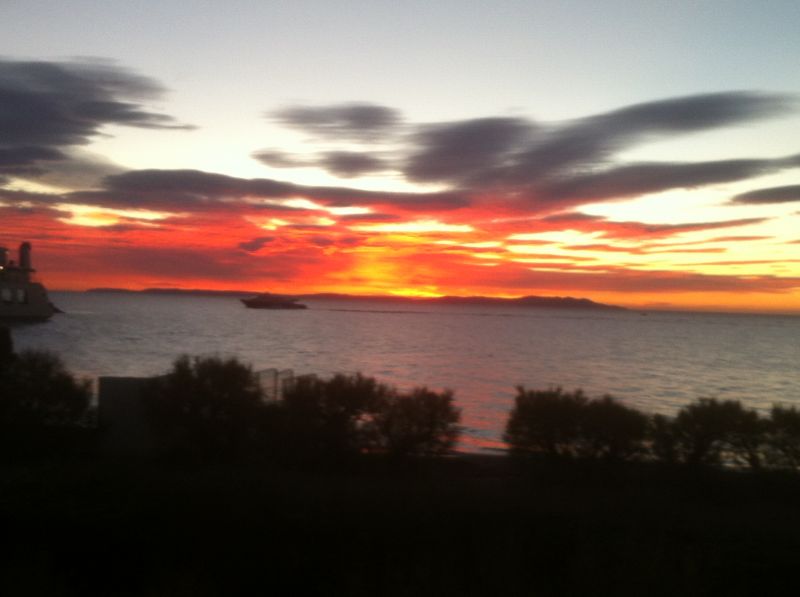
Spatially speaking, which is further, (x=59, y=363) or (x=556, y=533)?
(x=59, y=363)

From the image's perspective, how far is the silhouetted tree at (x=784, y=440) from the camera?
10.7 m

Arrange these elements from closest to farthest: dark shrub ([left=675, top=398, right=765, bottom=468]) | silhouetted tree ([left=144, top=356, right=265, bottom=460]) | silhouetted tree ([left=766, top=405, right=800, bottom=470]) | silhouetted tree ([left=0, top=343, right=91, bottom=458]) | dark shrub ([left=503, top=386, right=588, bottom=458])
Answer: silhouetted tree ([left=766, top=405, right=800, bottom=470]), dark shrub ([left=675, top=398, right=765, bottom=468]), dark shrub ([left=503, top=386, right=588, bottom=458]), silhouetted tree ([left=144, top=356, right=265, bottom=460]), silhouetted tree ([left=0, top=343, right=91, bottom=458])

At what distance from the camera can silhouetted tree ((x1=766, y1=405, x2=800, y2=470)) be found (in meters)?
10.7

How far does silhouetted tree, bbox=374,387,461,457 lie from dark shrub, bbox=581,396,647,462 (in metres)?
1.99

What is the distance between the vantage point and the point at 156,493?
335 inches

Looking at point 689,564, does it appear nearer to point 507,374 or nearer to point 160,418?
point 160,418

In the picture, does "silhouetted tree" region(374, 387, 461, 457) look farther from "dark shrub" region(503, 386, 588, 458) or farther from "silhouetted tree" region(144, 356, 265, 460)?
"silhouetted tree" region(144, 356, 265, 460)

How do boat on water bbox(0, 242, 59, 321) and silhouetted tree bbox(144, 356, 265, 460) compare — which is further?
boat on water bbox(0, 242, 59, 321)

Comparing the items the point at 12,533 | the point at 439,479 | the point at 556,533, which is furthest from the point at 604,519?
the point at 12,533

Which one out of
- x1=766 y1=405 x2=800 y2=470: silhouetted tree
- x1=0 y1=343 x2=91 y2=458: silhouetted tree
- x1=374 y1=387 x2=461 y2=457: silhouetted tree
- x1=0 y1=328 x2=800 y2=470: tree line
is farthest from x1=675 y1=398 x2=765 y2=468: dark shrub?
x1=0 y1=343 x2=91 y2=458: silhouetted tree

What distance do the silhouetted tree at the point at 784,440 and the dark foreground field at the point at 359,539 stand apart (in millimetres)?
1037

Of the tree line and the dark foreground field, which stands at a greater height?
the tree line

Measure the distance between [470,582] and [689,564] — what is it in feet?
6.11

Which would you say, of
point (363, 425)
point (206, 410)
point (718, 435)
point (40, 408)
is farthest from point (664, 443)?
point (40, 408)
